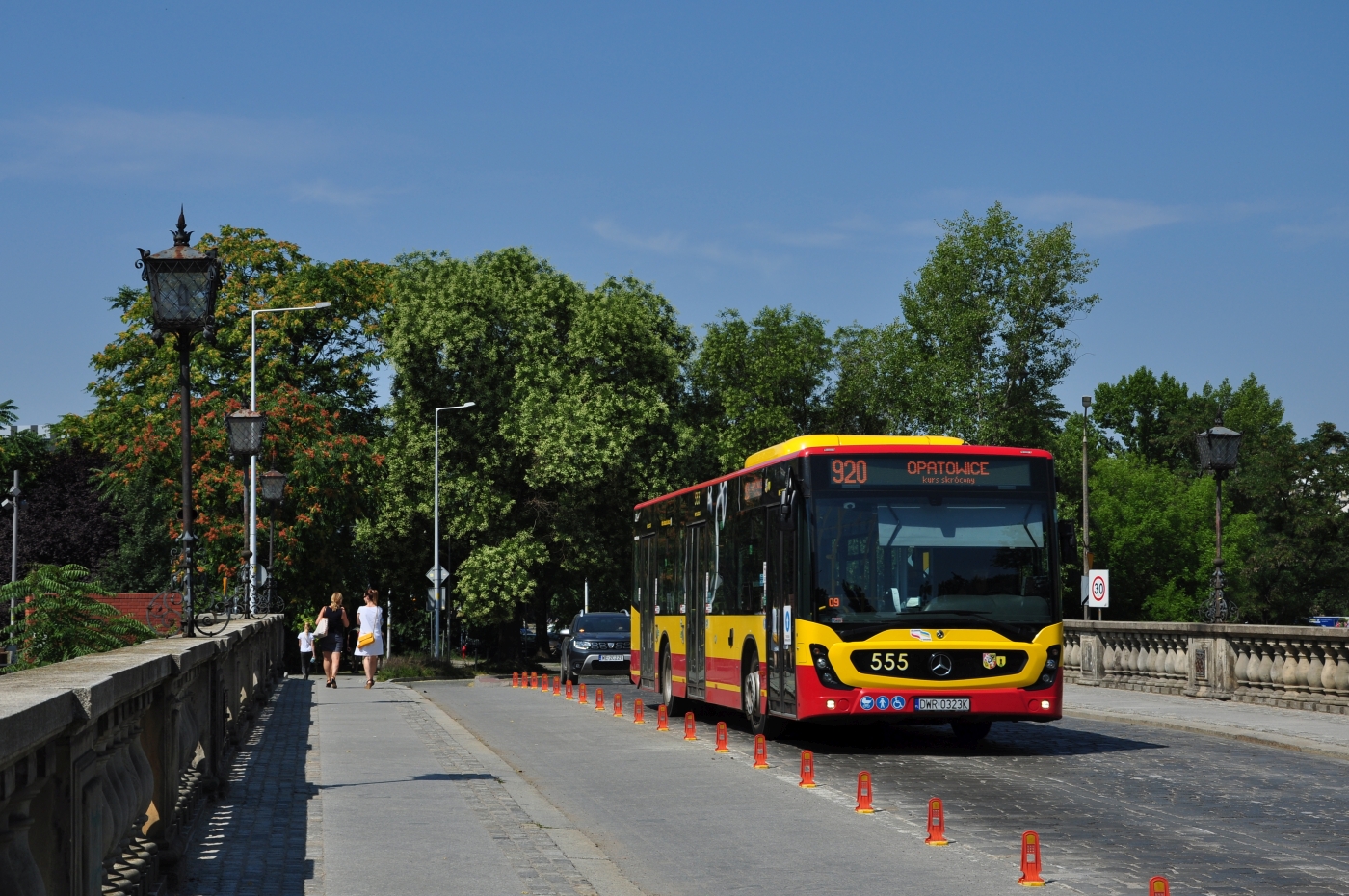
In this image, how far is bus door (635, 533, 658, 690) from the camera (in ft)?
83.4

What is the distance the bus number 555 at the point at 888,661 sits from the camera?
16.5 m

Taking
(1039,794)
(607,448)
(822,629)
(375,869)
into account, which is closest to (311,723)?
(822,629)

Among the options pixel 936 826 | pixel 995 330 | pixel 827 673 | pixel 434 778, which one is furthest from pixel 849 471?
pixel 995 330

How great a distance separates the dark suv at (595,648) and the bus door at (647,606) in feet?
31.5

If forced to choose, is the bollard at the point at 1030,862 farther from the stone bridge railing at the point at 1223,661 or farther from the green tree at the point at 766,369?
the green tree at the point at 766,369

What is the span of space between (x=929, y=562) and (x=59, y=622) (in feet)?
27.8

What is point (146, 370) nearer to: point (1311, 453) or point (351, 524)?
point (351, 524)

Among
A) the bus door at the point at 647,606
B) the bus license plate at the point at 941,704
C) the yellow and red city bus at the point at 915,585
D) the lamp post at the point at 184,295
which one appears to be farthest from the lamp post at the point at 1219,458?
the lamp post at the point at 184,295

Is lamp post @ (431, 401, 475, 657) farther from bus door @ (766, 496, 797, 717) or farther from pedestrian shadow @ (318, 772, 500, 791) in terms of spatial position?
pedestrian shadow @ (318, 772, 500, 791)

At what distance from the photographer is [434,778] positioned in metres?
14.0

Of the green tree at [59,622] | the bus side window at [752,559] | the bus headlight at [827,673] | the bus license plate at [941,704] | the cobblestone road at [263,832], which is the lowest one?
the cobblestone road at [263,832]

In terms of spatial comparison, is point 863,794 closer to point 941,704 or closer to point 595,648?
point 941,704

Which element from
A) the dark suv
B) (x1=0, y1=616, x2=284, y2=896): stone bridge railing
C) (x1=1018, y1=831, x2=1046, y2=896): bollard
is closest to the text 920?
(x1=0, y1=616, x2=284, y2=896): stone bridge railing

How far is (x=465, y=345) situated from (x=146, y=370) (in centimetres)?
1101
